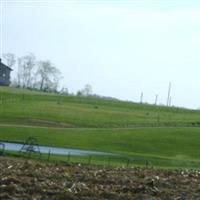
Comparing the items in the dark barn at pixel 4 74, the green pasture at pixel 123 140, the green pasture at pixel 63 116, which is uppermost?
the dark barn at pixel 4 74

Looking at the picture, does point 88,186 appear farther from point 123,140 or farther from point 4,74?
point 4,74

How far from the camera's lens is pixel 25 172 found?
64.8 ft

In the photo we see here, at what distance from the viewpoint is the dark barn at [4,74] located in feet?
606

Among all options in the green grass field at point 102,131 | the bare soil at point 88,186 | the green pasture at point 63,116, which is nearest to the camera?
the bare soil at point 88,186

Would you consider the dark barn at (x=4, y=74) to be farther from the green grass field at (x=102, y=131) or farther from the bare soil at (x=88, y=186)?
the bare soil at (x=88, y=186)

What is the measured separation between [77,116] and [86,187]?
8853 cm

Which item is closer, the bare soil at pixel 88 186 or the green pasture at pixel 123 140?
the bare soil at pixel 88 186

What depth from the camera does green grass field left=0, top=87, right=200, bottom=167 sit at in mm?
71062

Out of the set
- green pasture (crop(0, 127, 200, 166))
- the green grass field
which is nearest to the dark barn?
the green grass field

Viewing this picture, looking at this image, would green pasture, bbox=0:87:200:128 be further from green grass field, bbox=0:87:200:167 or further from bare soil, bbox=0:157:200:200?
bare soil, bbox=0:157:200:200

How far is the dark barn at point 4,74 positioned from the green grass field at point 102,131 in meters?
59.3

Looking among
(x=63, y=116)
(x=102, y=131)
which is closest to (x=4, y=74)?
(x=63, y=116)

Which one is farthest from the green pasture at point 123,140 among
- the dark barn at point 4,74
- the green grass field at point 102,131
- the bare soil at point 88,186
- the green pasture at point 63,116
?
the dark barn at point 4,74

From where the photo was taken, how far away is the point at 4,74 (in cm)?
18800
